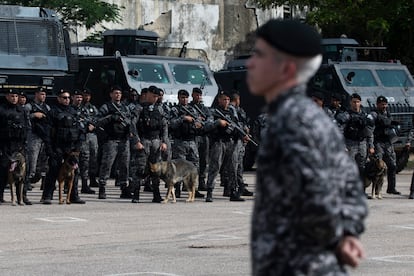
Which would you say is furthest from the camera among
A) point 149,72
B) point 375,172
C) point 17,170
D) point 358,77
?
point 358,77

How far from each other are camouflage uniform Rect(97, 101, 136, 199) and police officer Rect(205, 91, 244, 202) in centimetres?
136

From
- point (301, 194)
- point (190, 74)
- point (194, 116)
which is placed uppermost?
point (301, 194)

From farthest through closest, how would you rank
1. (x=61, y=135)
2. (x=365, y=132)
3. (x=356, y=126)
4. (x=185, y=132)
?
(x=365, y=132) < (x=356, y=126) < (x=185, y=132) < (x=61, y=135)

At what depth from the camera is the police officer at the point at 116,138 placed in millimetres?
18656

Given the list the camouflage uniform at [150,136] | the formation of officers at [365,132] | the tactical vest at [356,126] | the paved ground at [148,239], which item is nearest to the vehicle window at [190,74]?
the formation of officers at [365,132]

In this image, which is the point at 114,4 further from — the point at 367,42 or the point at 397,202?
the point at 397,202

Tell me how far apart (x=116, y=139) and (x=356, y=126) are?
12.7ft

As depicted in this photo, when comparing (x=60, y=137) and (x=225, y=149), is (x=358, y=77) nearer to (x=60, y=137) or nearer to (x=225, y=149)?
(x=225, y=149)

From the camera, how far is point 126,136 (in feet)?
61.9

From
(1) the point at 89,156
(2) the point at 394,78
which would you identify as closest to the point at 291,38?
(1) the point at 89,156

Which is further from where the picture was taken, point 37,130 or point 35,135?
point 35,135

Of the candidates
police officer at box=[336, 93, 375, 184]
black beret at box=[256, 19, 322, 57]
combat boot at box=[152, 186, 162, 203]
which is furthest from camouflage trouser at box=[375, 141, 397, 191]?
black beret at box=[256, 19, 322, 57]

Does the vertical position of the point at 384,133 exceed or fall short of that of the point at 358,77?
it falls short

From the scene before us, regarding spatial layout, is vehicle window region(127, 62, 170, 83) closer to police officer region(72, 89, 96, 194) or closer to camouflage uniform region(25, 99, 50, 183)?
police officer region(72, 89, 96, 194)
